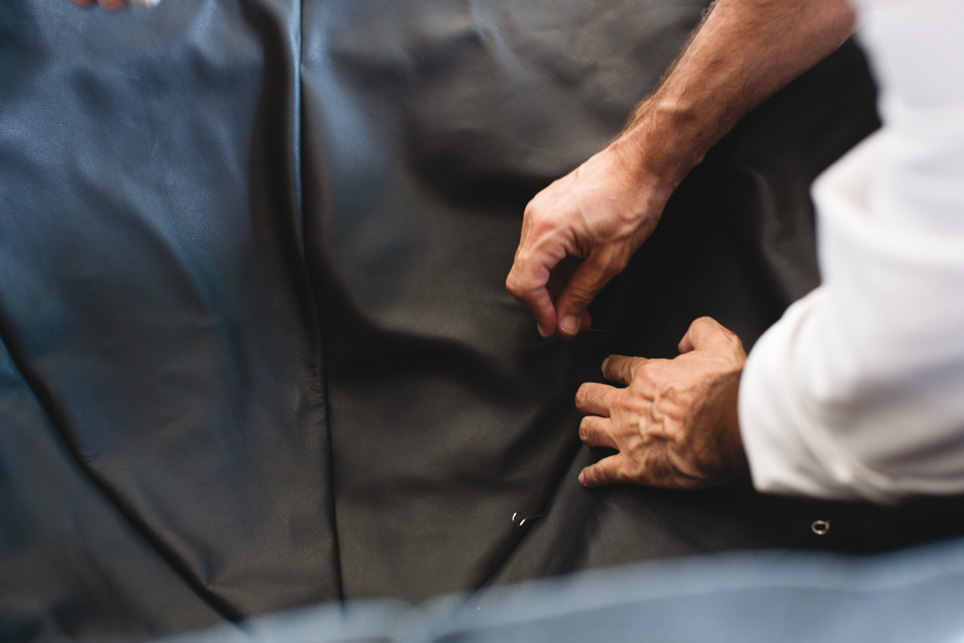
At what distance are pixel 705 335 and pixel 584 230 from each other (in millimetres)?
172

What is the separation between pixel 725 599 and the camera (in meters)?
0.40

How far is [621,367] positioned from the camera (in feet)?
2.42

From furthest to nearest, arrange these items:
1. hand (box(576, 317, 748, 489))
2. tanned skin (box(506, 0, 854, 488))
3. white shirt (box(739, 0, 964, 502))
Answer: tanned skin (box(506, 0, 854, 488)), hand (box(576, 317, 748, 489)), white shirt (box(739, 0, 964, 502))

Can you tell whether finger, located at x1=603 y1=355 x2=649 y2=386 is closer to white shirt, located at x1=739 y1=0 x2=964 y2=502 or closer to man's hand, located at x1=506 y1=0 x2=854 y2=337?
man's hand, located at x1=506 y1=0 x2=854 y2=337

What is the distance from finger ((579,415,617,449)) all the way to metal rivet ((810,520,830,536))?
20 centimetres

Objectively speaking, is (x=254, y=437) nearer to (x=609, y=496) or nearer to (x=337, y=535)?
(x=337, y=535)

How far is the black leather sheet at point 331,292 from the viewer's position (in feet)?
2.06

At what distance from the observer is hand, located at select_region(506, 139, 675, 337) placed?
71cm

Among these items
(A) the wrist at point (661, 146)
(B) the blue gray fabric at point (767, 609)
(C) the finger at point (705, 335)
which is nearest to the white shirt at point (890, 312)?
(B) the blue gray fabric at point (767, 609)

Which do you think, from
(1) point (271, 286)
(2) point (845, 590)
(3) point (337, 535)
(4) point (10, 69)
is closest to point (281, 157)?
(1) point (271, 286)

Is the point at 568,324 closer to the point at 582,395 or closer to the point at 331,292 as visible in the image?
the point at 582,395

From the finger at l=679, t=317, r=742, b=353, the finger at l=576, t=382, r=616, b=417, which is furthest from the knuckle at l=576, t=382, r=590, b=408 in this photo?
the finger at l=679, t=317, r=742, b=353

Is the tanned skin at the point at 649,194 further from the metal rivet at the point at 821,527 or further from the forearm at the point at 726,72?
the metal rivet at the point at 821,527

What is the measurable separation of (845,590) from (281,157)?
2.22 ft
